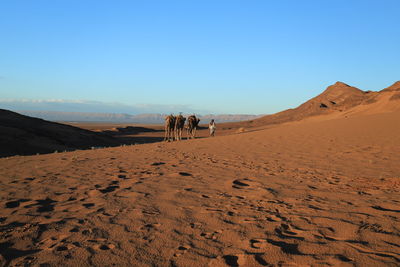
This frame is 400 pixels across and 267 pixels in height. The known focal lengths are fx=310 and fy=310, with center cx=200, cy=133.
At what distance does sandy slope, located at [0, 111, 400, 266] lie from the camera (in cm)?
358

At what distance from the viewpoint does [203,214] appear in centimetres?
493

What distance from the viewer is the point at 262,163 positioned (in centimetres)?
969

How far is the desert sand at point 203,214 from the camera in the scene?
357cm

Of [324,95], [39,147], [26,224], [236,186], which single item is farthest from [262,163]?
[324,95]

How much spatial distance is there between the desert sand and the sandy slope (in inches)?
0.6

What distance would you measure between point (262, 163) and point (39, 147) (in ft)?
65.4

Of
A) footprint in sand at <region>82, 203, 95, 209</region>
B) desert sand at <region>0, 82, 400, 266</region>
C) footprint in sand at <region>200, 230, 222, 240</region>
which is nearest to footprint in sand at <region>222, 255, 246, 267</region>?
desert sand at <region>0, 82, 400, 266</region>

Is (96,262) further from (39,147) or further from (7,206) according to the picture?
(39,147)

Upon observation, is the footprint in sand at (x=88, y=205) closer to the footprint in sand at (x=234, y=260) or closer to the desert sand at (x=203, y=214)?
the desert sand at (x=203, y=214)

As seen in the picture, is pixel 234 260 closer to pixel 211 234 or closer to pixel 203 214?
pixel 211 234

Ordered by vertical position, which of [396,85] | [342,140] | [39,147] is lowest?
[39,147]

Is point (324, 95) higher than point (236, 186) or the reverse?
higher

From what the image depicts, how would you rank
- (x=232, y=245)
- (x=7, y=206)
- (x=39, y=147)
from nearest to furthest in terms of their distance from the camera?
(x=232, y=245), (x=7, y=206), (x=39, y=147)

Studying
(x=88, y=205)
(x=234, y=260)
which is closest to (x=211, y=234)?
(x=234, y=260)
